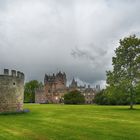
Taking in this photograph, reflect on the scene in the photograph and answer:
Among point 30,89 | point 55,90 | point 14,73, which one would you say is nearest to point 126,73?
point 14,73

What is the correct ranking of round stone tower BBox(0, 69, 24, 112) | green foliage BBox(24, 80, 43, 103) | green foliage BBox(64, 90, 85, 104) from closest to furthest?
round stone tower BBox(0, 69, 24, 112), green foliage BBox(64, 90, 85, 104), green foliage BBox(24, 80, 43, 103)

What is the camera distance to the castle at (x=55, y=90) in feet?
462

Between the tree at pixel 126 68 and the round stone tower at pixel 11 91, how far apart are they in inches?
776

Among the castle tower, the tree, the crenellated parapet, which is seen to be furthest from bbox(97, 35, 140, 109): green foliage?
the castle tower

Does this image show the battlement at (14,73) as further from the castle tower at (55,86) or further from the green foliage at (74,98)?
the castle tower at (55,86)

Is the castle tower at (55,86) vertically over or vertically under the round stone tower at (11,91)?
over

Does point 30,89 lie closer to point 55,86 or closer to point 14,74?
point 55,86

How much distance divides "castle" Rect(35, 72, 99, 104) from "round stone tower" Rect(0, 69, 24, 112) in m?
100

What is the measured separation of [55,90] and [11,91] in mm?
109410

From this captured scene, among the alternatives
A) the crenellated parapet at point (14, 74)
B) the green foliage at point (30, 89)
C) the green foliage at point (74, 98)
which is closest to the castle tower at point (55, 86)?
the green foliage at point (30, 89)

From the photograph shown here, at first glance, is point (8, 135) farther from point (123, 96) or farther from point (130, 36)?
point (130, 36)

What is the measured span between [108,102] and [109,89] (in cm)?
3611

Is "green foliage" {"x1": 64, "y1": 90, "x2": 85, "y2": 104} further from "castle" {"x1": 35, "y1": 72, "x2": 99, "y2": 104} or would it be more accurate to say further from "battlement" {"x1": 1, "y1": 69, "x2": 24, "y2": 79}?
"battlement" {"x1": 1, "y1": 69, "x2": 24, "y2": 79}

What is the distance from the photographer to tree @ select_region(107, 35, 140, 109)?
50.5 meters
